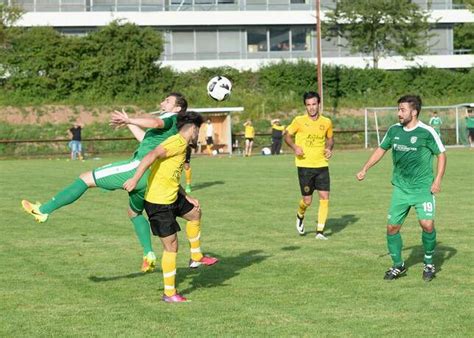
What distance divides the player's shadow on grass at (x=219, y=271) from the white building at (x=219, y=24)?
5491 cm

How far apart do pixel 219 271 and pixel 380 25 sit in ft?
176

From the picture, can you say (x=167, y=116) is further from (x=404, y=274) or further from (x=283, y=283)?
(x=404, y=274)

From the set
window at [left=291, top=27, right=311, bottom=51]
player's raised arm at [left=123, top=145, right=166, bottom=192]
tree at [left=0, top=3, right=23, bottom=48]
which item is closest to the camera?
player's raised arm at [left=123, top=145, right=166, bottom=192]

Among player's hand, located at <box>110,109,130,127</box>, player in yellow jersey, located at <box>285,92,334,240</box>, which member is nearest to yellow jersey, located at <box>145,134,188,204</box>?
player's hand, located at <box>110,109,130,127</box>

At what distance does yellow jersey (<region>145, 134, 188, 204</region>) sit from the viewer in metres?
9.30

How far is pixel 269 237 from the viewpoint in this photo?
14.6 m

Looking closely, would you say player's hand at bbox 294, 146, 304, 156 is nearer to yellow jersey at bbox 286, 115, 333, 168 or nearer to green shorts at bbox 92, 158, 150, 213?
yellow jersey at bbox 286, 115, 333, 168

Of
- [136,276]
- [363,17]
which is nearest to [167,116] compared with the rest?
[136,276]

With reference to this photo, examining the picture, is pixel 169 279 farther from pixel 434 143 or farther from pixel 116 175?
pixel 434 143

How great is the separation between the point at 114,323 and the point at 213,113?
144 ft

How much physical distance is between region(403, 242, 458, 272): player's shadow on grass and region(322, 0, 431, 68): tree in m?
50.3

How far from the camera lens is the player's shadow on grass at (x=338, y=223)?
15323 mm

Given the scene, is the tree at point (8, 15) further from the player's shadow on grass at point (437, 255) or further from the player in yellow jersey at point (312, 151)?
the player's shadow on grass at point (437, 255)

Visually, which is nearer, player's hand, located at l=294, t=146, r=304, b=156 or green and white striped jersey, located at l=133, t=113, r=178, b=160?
green and white striped jersey, located at l=133, t=113, r=178, b=160
